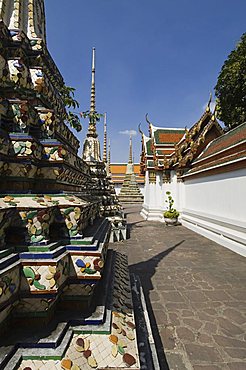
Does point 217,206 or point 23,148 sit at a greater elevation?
point 23,148

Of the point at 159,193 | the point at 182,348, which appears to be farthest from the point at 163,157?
the point at 182,348

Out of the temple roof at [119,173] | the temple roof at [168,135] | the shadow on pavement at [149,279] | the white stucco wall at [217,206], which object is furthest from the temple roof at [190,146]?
the temple roof at [119,173]

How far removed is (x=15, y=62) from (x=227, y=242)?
27.2 ft

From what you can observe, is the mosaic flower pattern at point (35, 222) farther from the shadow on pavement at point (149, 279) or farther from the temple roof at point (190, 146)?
the temple roof at point (190, 146)

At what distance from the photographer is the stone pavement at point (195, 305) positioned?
2.58 metres

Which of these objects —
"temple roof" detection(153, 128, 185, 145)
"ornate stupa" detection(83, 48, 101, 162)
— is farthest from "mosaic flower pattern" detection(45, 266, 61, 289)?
"temple roof" detection(153, 128, 185, 145)

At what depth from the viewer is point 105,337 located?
5.72 feet

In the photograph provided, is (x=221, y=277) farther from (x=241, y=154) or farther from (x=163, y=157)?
(x=163, y=157)

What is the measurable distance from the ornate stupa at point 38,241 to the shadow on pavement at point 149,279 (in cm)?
76

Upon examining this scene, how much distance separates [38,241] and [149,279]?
Answer: 3.81 meters

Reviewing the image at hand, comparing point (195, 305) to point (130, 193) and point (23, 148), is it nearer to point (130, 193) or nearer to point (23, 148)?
point (23, 148)

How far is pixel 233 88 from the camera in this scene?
53.4 ft

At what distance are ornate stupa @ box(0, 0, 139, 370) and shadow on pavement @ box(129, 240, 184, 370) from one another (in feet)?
2.50

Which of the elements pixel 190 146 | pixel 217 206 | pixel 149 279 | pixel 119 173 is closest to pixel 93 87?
pixel 190 146
